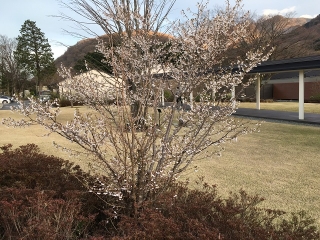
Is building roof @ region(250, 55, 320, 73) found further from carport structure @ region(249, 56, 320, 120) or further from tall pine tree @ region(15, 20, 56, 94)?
tall pine tree @ region(15, 20, 56, 94)

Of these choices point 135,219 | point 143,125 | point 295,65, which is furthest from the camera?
point 295,65

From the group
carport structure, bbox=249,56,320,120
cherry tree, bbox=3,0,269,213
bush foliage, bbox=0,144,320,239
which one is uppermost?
carport structure, bbox=249,56,320,120

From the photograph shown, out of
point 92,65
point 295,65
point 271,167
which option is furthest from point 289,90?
point 92,65

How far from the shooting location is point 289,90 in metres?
29.1

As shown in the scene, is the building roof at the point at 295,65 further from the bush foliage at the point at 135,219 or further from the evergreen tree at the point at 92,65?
the bush foliage at the point at 135,219

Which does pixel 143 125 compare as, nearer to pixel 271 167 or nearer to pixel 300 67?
pixel 271 167

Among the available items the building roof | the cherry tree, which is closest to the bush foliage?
the cherry tree

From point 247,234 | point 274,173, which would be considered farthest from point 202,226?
point 274,173

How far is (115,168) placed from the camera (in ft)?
8.88

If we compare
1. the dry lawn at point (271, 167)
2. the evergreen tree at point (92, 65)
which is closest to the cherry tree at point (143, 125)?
the evergreen tree at point (92, 65)

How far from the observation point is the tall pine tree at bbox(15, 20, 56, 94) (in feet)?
159

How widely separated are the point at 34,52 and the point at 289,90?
129 ft

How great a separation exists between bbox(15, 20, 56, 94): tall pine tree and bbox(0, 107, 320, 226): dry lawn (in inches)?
1704

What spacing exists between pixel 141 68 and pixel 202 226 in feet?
6.44
